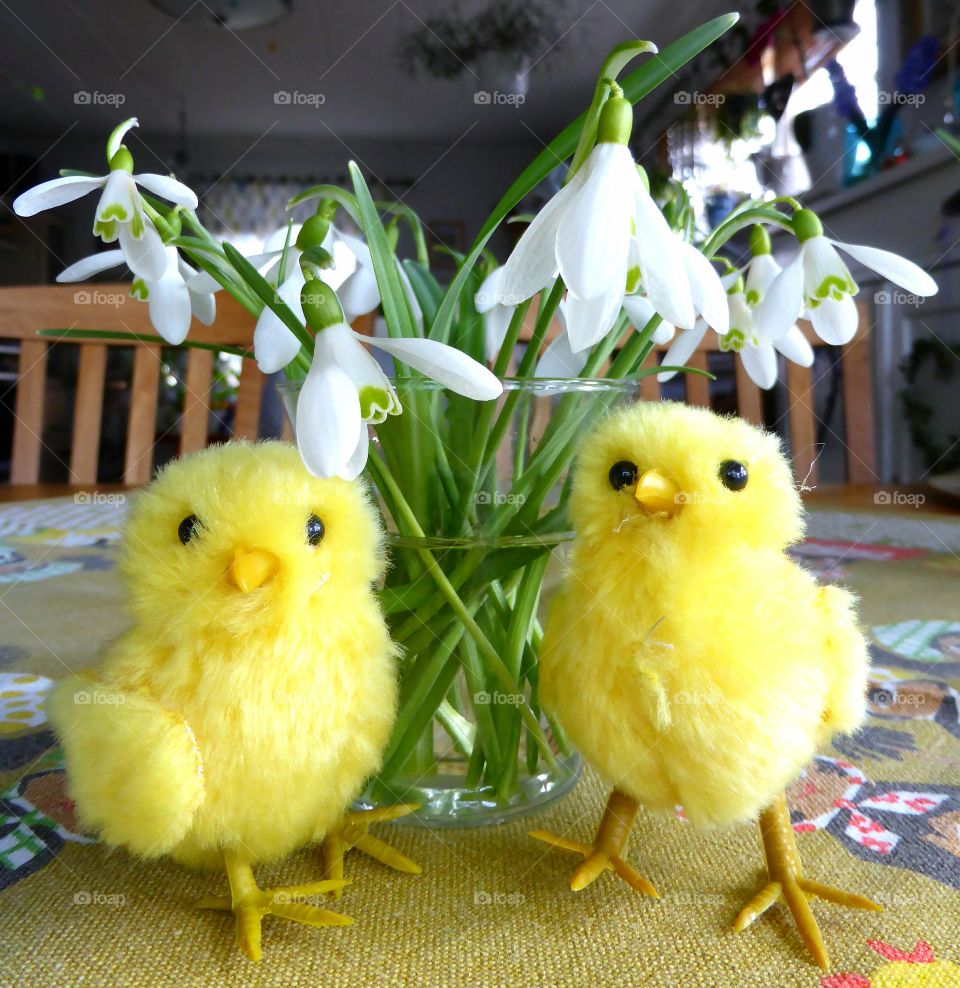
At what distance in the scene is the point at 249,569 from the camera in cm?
24

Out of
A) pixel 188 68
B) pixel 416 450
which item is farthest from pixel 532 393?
pixel 188 68

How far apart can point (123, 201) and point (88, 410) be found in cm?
73

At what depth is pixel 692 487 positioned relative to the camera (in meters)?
0.26

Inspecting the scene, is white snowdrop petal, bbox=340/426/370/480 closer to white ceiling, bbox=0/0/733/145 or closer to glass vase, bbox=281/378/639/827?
glass vase, bbox=281/378/639/827

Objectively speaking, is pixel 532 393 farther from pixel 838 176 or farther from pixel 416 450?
pixel 838 176

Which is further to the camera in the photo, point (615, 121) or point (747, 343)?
point (747, 343)

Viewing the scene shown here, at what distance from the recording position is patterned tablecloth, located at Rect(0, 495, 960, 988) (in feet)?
0.73

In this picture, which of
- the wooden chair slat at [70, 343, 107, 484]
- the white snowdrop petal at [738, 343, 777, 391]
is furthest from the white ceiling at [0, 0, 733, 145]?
the white snowdrop petal at [738, 343, 777, 391]

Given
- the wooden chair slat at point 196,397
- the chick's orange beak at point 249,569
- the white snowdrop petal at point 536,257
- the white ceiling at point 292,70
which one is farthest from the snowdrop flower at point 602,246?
the white ceiling at point 292,70

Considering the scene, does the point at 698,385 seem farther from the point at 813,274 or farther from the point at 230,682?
the point at 230,682

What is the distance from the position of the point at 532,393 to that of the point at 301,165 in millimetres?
1931

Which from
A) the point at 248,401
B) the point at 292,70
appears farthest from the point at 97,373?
the point at 292,70

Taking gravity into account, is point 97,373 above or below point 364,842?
above

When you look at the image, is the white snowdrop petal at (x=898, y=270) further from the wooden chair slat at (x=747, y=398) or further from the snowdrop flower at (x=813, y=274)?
the wooden chair slat at (x=747, y=398)
